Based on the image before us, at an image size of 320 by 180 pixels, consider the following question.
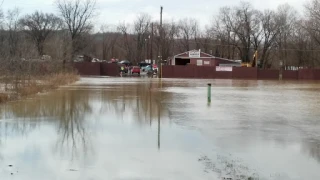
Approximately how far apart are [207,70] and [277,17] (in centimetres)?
3057

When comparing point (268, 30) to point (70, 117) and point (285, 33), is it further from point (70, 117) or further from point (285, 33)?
point (70, 117)

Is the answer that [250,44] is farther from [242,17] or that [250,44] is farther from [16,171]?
[16,171]

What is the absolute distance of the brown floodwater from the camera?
786 centimetres

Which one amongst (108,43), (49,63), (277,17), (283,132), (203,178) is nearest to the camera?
(203,178)

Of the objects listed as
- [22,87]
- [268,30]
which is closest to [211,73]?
[268,30]

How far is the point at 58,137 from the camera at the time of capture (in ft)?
37.1

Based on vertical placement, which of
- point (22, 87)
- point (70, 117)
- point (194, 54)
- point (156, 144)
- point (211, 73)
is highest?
point (194, 54)

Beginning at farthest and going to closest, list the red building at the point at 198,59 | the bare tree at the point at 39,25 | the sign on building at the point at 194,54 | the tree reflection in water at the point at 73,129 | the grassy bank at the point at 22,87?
1. the bare tree at the point at 39,25
2. the sign on building at the point at 194,54
3. the red building at the point at 198,59
4. the grassy bank at the point at 22,87
5. the tree reflection in water at the point at 73,129

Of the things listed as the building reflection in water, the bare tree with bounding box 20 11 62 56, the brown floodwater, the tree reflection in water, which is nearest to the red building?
the bare tree with bounding box 20 11 62 56

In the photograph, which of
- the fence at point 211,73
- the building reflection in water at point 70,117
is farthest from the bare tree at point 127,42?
the building reflection in water at point 70,117

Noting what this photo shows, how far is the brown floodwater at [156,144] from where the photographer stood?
786 cm

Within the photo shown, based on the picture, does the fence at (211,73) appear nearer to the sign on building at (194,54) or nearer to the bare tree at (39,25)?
the sign on building at (194,54)

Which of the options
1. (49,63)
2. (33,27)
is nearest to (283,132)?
(49,63)

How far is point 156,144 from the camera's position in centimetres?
1050
